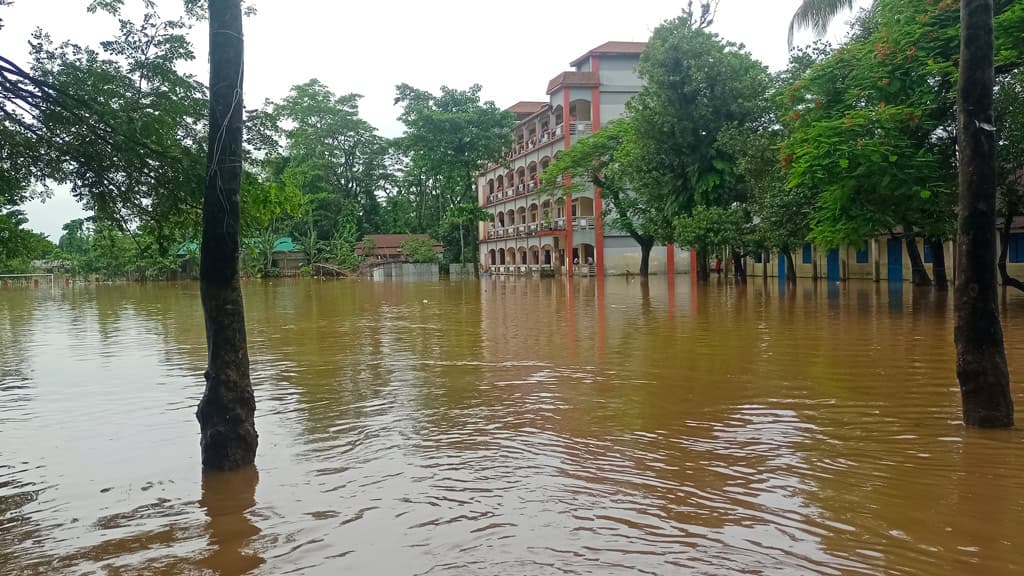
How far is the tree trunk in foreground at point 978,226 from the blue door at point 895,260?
28122mm

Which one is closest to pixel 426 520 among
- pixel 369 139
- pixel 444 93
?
pixel 444 93

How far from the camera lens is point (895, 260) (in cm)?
3169

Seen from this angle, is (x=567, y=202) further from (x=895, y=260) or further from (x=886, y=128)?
(x=886, y=128)

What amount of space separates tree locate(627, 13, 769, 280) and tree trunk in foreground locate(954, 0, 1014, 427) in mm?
21151

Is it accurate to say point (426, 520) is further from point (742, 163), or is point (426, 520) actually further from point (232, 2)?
point (742, 163)

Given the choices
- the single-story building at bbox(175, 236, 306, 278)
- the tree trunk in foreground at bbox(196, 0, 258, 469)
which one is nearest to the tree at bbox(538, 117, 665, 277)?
the tree trunk in foreground at bbox(196, 0, 258, 469)

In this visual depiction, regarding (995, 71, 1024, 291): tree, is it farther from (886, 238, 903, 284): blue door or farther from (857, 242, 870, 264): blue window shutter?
(857, 242, 870, 264): blue window shutter

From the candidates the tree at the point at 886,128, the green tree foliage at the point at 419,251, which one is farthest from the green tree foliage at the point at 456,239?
the tree at the point at 886,128


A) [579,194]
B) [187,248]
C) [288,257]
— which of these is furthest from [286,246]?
[187,248]

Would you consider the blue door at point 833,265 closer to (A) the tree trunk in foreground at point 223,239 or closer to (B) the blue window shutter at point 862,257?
(B) the blue window shutter at point 862,257

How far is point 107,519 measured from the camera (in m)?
4.93

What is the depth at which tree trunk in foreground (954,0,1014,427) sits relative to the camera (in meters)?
5.79

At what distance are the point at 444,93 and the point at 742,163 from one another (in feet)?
90.5

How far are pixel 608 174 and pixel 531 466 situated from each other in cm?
3399
